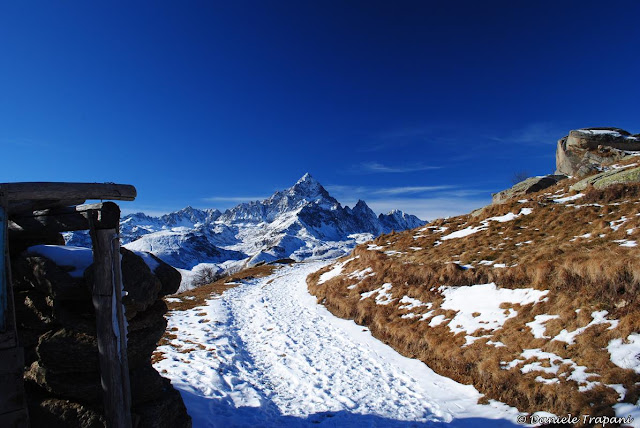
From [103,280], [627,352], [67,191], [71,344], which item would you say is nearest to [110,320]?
[103,280]

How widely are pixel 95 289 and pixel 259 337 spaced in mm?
12308

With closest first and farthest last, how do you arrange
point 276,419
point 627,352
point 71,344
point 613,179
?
point 71,344 → point 627,352 → point 276,419 → point 613,179

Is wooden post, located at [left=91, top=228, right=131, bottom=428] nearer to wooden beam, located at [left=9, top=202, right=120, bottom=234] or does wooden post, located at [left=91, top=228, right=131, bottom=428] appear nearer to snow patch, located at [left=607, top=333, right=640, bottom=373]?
wooden beam, located at [left=9, top=202, right=120, bottom=234]

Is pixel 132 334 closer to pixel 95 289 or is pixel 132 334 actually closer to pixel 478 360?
pixel 95 289

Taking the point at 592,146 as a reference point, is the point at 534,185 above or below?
below

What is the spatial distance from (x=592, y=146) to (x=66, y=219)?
→ 48.4 metres

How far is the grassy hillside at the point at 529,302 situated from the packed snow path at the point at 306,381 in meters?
0.99

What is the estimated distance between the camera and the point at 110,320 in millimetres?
6453

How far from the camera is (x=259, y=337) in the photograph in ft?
57.5

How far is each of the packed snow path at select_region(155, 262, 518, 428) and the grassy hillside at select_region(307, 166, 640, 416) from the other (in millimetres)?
994

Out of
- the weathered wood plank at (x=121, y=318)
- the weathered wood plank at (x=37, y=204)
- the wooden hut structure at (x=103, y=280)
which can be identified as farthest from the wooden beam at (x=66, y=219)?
the weathered wood plank at (x=121, y=318)

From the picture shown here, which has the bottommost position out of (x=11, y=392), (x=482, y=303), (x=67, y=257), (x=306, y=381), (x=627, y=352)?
(x=306, y=381)

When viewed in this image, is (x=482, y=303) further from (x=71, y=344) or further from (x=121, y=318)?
(x=71, y=344)

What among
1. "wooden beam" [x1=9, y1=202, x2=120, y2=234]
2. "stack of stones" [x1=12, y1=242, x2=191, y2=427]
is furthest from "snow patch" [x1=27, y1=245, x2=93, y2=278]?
"wooden beam" [x1=9, y1=202, x2=120, y2=234]
